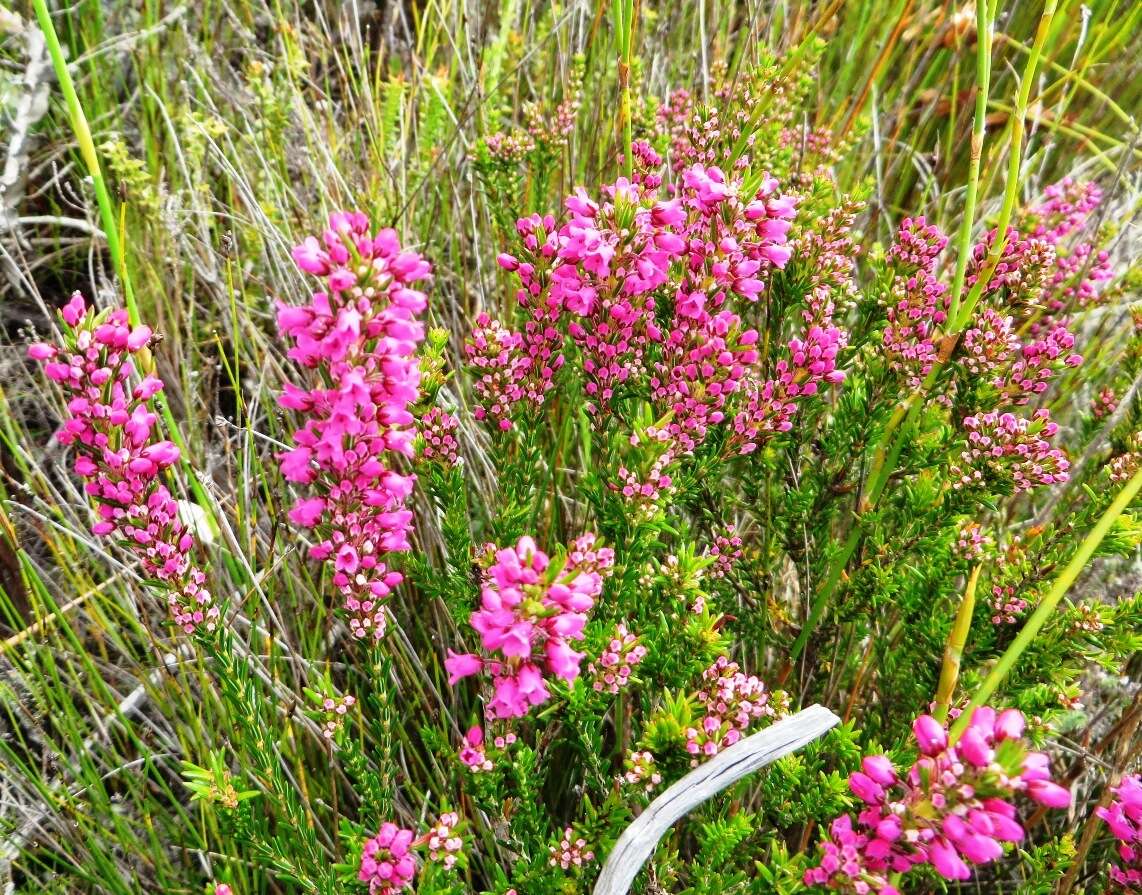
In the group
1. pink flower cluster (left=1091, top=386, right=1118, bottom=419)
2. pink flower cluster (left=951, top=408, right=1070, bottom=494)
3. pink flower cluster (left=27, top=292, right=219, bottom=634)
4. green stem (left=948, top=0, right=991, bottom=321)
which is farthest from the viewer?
pink flower cluster (left=1091, top=386, right=1118, bottom=419)

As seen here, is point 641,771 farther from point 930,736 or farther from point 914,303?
point 914,303

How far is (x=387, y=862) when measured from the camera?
1315 millimetres

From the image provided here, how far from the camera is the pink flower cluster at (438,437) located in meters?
1.63

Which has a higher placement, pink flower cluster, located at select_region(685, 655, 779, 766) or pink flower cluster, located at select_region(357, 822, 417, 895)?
pink flower cluster, located at select_region(685, 655, 779, 766)

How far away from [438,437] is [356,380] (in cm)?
56

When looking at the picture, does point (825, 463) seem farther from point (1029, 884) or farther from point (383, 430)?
point (383, 430)

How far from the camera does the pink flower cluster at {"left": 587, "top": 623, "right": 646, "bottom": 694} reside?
143 centimetres

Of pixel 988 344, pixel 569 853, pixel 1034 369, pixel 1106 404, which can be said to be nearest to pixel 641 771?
pixel 569 853

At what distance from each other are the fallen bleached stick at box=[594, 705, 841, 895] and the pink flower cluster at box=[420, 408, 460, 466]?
757 millimetres

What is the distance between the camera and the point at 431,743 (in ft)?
5.91

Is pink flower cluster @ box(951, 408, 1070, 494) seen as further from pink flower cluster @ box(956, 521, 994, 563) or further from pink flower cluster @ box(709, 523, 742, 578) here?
pink flower cluster @ box(709, 523, 742, 578)

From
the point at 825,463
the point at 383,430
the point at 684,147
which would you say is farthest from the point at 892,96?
the point at 383,430

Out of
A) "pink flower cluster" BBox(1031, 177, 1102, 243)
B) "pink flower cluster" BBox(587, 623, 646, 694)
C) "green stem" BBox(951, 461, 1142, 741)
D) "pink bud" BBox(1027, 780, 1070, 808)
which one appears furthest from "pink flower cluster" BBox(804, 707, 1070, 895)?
"pink flower cluster" BBox(1031, 177, 1102, 243)

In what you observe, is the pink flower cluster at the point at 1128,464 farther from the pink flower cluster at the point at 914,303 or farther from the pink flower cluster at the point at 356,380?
the pink flower cluster at the point at 356,380
